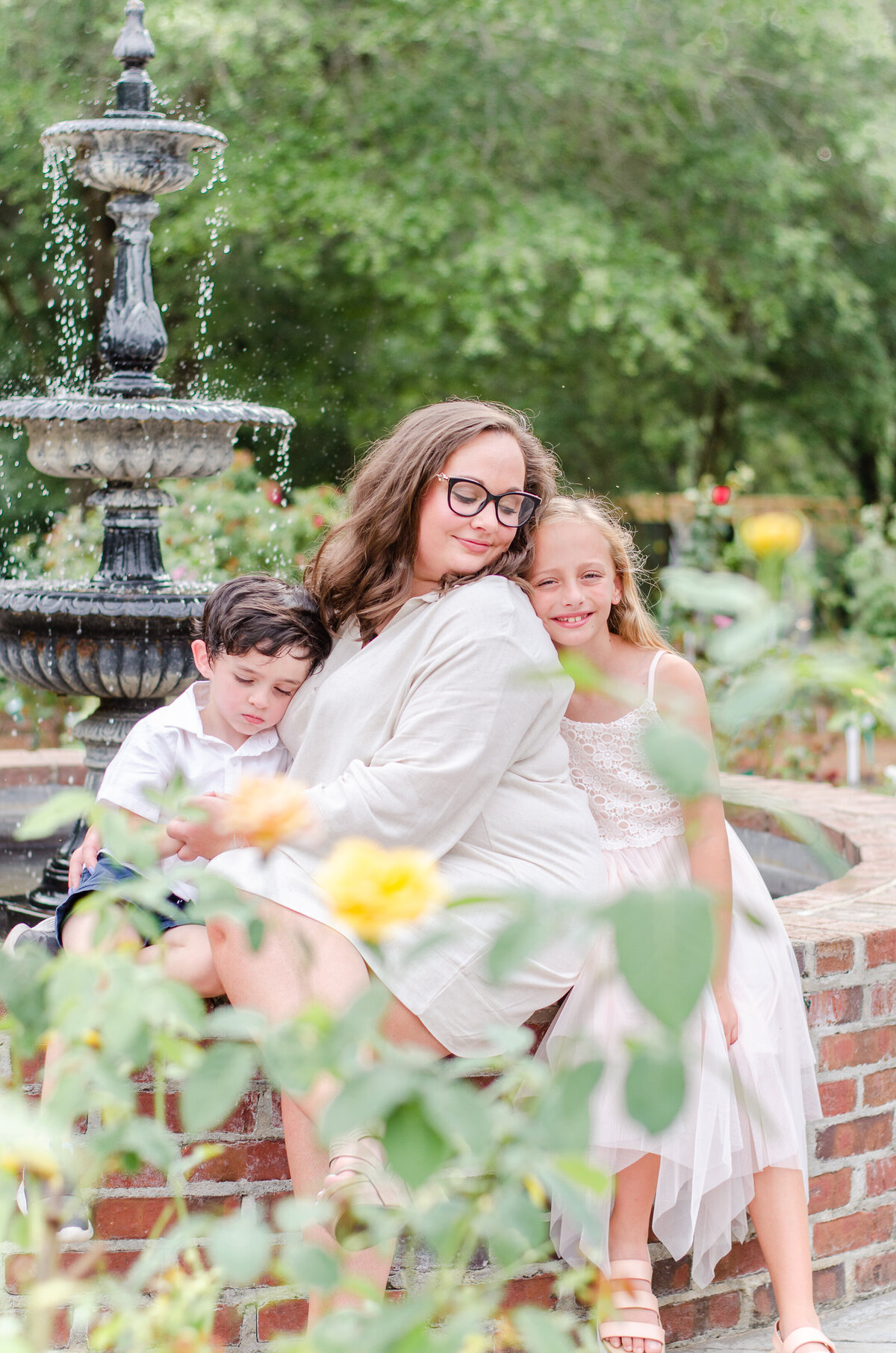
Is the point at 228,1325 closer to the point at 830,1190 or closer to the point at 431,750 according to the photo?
the point at 431,750

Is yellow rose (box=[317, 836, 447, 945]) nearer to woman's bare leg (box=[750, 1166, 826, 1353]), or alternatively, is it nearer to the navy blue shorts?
the navy blue shorts

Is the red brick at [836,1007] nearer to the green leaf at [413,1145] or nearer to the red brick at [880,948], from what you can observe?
the red brick at [880,948]

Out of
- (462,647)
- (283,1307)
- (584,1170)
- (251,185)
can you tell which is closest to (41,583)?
(462,647)

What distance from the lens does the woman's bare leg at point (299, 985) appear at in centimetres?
182

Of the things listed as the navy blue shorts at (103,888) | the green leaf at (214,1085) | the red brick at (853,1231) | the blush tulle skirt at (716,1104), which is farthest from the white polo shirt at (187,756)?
the green leaf at (214,1085)

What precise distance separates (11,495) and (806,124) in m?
6.84

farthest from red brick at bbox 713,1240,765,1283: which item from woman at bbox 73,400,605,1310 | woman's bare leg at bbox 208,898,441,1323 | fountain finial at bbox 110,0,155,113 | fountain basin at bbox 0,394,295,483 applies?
fountain finial at bbox 110,0,155,113

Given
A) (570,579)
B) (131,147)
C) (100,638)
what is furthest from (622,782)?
(131,147)

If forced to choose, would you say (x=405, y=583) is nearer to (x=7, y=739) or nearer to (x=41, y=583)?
(x=41, y=583)

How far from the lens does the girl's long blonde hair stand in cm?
247

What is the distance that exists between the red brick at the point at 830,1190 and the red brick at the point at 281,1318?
2.89 feet

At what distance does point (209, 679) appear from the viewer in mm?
2551

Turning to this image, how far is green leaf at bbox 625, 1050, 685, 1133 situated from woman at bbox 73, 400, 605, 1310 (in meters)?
0.90

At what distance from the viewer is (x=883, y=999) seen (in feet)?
7.93
